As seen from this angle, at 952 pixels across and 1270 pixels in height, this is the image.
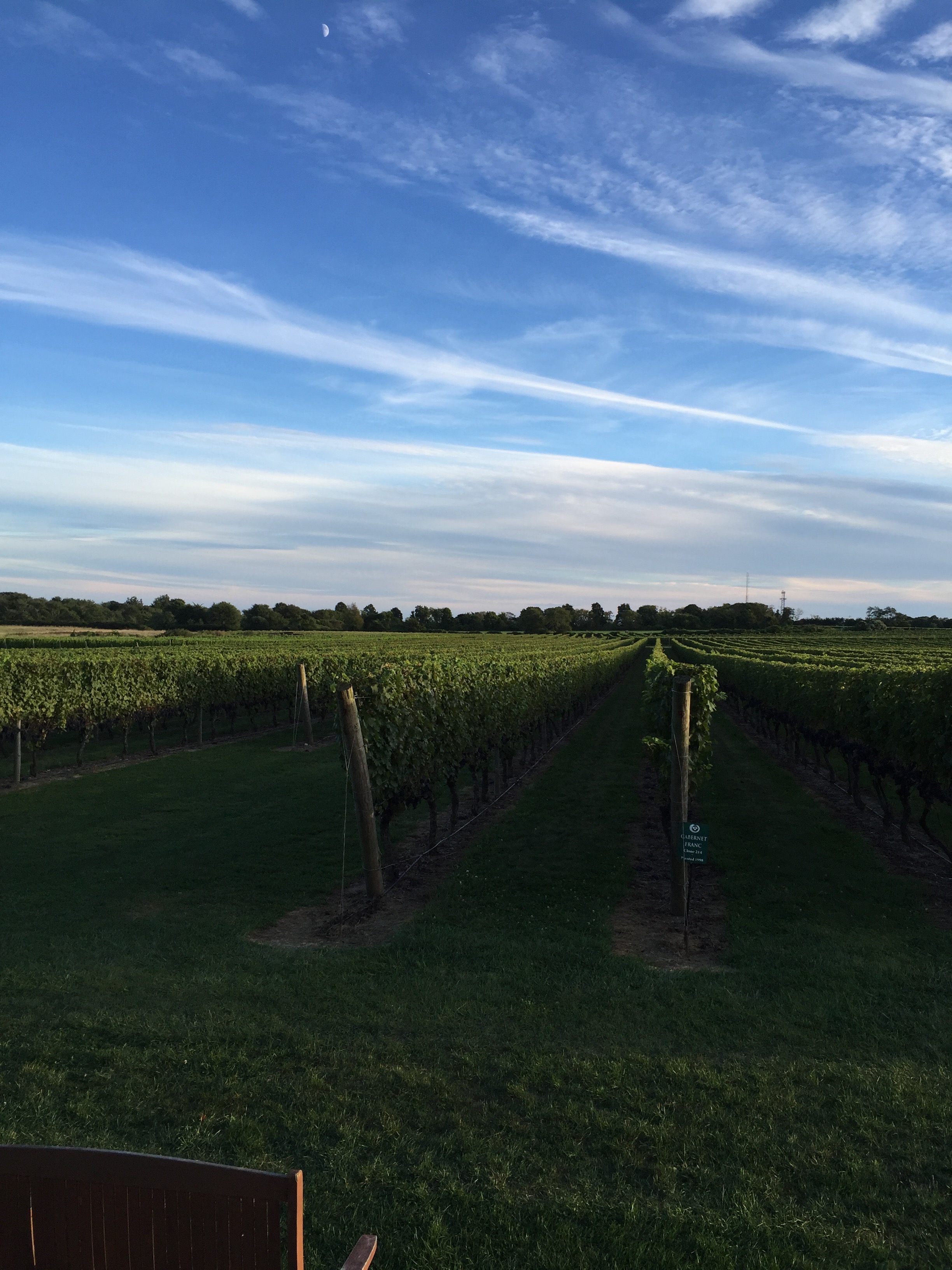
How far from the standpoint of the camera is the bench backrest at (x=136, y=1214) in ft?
7.09

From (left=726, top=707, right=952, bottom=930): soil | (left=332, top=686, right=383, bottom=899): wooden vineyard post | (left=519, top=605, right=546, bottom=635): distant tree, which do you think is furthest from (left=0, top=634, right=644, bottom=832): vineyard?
(left=519, top=605, right=546, bottom=635): distant tree

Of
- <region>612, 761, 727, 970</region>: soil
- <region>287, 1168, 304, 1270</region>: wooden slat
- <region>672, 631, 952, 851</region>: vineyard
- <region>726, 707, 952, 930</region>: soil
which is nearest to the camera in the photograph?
<region>287, 1168, 304, 1270</region>: wooden slat

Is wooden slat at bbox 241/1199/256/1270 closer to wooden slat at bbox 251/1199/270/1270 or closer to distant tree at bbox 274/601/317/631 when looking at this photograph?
wooden slat at bbox 251/1199/270/1270

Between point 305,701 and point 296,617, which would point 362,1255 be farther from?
point 296,617

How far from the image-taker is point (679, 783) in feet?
32.8

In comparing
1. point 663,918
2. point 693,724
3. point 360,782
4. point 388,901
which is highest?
point 693,724

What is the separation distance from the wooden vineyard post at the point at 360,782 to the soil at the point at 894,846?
7.38 meters

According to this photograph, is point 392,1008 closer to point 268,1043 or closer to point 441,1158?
point 268,1043

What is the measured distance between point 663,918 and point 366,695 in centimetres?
521

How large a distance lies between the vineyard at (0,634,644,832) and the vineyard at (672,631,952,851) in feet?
20.6

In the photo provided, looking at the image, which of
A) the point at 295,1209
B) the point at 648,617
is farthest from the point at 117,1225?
the point at 648,617

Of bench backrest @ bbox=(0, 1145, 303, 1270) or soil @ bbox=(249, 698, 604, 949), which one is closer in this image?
bench backrest @ bbox=(0, 1145, 303, 1270)

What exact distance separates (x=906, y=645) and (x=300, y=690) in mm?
38835

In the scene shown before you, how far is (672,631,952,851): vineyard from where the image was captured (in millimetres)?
11742
